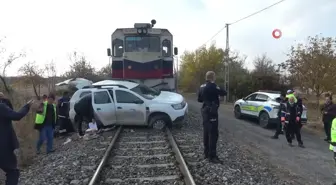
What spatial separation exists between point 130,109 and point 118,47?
4.80 meters

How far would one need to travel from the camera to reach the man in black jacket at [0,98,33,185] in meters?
5.45

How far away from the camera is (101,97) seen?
39.9ft

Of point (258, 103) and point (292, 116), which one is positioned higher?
point (258, 103)

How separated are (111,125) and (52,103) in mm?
2835

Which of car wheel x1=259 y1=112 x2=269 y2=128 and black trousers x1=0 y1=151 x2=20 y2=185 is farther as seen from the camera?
car wheel x1=259 y1=112 x2=269 y2=128

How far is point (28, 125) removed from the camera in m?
13.3

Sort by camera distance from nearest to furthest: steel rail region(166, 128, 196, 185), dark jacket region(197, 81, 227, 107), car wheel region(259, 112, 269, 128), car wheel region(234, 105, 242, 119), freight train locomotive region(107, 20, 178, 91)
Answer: steel rail region(166, 128, 196, 185) → dark jacket region(197, 81, 227, 107) → freight train locomotive region(107, 20, 178, 91) → car wheel region(259, 112, 269, 128) → car wheel region(234, 105, 242, 119)

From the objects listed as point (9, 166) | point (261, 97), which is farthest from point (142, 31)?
point (9, 166)

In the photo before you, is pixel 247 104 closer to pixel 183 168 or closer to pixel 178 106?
pixel 178 106

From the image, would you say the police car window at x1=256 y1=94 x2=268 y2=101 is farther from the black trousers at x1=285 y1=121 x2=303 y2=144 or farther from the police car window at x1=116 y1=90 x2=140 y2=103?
the police car window at x1=116 y1=90 x2=140 y2=103

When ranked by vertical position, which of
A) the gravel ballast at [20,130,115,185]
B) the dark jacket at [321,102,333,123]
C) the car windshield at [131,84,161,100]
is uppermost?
the car windshield at [131,84,161,100]

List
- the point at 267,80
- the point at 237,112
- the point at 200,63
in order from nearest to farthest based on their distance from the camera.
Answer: the point at 237,112, the point at 267,80, the point at 200,63

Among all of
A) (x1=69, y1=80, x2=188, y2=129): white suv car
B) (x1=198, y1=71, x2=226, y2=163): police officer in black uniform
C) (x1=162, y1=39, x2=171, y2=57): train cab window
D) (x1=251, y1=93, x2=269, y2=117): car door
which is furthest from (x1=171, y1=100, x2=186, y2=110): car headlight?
(x1=251, y1=93, x2=269, y2=117): car door

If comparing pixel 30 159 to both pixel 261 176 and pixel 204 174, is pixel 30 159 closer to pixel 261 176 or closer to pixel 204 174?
pixel 204 174
